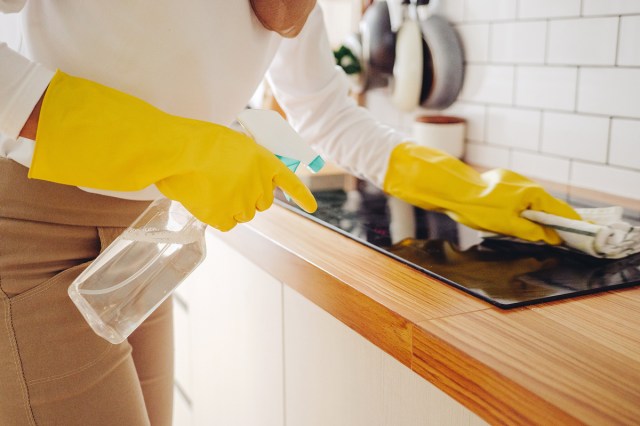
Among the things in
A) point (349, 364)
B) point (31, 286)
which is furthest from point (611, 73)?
point (31, 286)

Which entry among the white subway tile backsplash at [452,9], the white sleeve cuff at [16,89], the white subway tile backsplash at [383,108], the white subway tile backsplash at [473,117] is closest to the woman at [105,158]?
the white sleeve cuff at [16,89]

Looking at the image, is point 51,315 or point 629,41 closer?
point 51,315

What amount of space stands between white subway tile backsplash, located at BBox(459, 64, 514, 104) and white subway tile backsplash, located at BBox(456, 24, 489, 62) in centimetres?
2

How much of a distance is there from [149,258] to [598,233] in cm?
52

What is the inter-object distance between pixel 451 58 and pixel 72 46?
0.88 m

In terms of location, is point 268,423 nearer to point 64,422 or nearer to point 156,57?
point 64,422

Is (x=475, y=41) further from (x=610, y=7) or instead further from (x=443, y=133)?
(x=610, y=7)

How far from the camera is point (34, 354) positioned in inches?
25.4

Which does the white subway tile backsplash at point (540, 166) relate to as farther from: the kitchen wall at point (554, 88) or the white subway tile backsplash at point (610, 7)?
the white subway tile backsplash at point (610, 7)

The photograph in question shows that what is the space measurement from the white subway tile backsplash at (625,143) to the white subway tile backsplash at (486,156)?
23 centimetres

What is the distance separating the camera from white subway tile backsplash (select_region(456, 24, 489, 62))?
1.27m

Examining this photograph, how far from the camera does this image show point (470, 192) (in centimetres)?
87

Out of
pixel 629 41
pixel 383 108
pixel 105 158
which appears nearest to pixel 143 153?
pixel 105 158

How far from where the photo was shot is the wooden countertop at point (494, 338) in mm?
442
